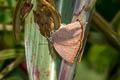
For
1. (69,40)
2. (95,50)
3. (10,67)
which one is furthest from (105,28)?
(69,40)

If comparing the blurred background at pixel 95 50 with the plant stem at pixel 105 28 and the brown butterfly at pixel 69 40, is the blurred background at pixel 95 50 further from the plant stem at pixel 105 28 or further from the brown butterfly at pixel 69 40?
the brown butterfly at pixel 69 40

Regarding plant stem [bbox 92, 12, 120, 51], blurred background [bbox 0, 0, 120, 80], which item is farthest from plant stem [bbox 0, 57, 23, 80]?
plant stem [bbox 92, 12, 120, 51]

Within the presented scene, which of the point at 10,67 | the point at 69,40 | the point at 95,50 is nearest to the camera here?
the point at 69,40

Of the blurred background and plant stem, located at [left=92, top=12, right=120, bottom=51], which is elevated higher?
plant stem, located at [left=92, top=12, right=120, bottom=51]

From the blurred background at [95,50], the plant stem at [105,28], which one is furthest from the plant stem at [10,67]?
the plant stem at [105,28]

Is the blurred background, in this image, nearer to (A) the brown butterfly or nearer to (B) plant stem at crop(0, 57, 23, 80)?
(B) plant stem at crop(0, 57, 23, 80)

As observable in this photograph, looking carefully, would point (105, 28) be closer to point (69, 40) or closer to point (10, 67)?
point (10, 67)

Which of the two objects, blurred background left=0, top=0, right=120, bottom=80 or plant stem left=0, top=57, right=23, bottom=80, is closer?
plant stem left=0, top=57, right=23, bottom=80

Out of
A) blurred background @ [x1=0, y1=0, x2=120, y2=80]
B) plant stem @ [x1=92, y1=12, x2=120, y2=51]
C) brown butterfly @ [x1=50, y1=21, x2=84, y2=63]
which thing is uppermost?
brown butterfly @ [x1=50, y1=21, x2=84, y2=63]

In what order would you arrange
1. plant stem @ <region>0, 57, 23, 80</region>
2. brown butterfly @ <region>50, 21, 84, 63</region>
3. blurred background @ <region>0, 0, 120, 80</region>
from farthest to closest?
blurred background @ <region>0, 0, 120, 80</region>
plant stem @ <region>0, 57, 23, 80</region>
brown butterfly @ <region>50, 21, 84, 63</region>

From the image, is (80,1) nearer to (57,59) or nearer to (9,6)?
(57,59)

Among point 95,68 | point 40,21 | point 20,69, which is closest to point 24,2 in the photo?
point 40,21
